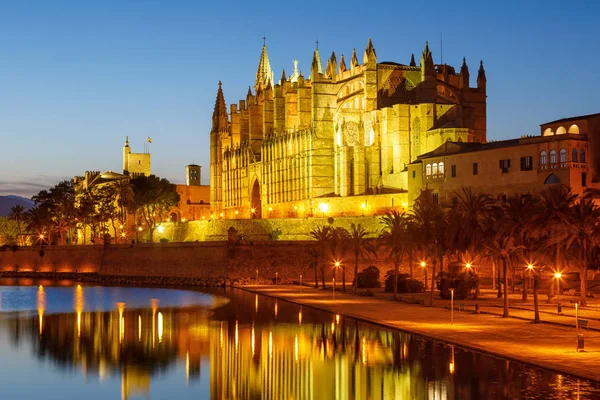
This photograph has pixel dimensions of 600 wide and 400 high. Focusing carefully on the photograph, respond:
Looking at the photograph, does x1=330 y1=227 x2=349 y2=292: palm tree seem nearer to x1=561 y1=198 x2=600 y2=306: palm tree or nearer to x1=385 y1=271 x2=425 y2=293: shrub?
x1=385 y1=271 x2=425 y2=293: shrub

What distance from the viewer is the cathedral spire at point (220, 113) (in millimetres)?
113438

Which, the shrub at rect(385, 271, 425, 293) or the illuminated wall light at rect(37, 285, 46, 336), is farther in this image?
the shrub at rect(385, 271, 425, 293)

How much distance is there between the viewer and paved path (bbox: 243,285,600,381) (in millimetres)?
26622

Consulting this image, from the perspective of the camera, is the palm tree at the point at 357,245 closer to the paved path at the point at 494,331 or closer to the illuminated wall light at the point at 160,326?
the paved path at the point at 494,331

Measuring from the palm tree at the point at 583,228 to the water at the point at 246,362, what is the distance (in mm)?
11196

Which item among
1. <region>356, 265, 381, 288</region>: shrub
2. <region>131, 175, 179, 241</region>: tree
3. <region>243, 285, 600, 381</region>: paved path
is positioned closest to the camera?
<region>243, 285, 600, 381</region>: paved path

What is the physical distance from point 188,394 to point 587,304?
25.3m

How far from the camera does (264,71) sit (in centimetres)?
12100

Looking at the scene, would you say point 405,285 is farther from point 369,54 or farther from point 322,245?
point 369,54

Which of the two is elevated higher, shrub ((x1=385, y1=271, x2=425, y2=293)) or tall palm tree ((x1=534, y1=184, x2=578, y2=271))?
tall palm tree ((x1=534, y1=184, x2=578, y2=271))

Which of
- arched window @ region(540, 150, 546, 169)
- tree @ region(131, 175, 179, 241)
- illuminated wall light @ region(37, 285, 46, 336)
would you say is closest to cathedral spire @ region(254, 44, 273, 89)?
tree @ region(131, 175, 179, 241)

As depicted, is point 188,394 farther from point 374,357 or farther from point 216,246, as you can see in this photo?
point 216,246

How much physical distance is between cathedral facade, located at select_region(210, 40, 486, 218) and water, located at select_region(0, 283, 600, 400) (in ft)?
98.3

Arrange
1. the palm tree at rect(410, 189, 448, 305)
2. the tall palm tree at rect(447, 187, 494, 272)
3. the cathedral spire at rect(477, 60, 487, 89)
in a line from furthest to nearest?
the cathedral spire at rect(477, 60, 487, 89) → the palm tree at rect(410, 189, 448, 305) → the tall palm tree at rect(447, 187, 494, 272)
